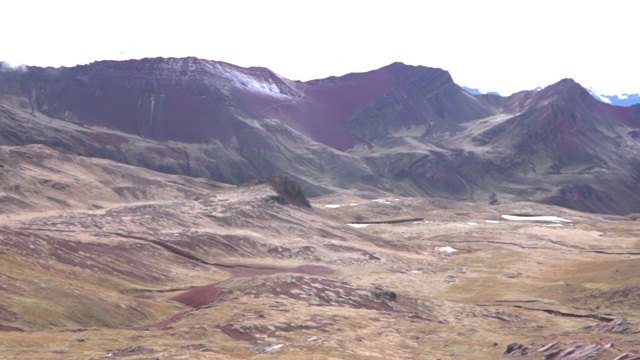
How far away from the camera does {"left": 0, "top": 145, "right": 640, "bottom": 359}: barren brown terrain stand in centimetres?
4309

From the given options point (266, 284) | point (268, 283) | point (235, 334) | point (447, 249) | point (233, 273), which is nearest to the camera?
point (235, 334)

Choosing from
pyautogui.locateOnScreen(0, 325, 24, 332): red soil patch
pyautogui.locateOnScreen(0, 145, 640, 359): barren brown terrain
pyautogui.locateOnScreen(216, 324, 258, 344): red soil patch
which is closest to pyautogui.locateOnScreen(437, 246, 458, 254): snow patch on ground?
pyautogui.locateOnScreen(0, 145, 640, 359): barren brown terrain

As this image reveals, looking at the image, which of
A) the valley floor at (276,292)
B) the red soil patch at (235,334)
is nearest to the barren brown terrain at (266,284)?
the red soil patch at (235,334)

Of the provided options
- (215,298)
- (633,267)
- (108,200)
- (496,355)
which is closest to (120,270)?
(215,298)

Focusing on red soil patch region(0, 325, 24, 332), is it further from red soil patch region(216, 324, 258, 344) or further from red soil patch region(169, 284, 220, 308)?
red soil patch region(169, 284, 220, 308)

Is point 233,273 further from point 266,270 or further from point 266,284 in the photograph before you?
point 266,284

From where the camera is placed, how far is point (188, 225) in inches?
4456

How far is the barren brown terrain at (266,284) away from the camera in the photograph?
43094mm

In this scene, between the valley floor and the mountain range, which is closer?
the valley floor

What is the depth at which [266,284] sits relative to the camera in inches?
2574

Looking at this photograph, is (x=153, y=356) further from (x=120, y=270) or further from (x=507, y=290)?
(x=507, y=290)

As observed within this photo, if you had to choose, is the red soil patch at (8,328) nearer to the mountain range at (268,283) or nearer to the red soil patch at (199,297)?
the mountain range at (268,283)

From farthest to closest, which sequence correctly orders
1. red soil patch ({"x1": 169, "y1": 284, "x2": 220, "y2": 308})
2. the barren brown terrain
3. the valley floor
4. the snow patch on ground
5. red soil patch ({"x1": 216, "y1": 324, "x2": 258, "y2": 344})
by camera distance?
the snow patch on ground < red soil patch ({"x1": 169, "y1": 284, "x2": 220, "y2": 308}) < red soil patch ({"x1": 216, "y1": 324, "x2": 258, "y2": 344}) < the barren brown terrain < the valley floor

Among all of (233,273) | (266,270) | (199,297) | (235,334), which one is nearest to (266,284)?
(199,297)
